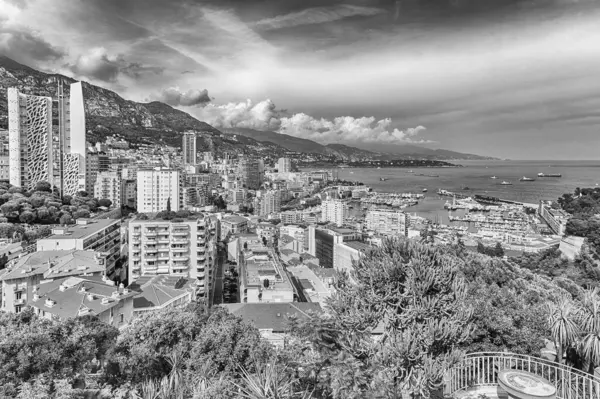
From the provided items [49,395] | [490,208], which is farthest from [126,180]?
[490,208]

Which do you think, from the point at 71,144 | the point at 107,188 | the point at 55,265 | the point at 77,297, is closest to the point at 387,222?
the point at 107,188

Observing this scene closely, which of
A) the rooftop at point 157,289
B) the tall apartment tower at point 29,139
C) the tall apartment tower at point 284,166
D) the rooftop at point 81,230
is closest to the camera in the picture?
the rooftop at point 157,289

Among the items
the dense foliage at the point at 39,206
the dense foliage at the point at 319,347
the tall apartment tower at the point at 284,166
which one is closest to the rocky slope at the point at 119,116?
the dense foliage at the point at 39,206

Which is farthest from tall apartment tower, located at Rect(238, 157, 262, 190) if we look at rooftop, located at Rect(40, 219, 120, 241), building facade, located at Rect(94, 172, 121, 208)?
rooftop, located at Rect(40, 219, 120, 241)

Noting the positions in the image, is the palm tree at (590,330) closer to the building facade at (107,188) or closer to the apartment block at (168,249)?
the apartment block at (168,249)

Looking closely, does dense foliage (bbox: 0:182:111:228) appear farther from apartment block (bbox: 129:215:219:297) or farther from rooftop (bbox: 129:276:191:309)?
rooftop (bbox: 129:276:191:309)

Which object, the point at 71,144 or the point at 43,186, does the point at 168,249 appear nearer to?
the point at 43,186
